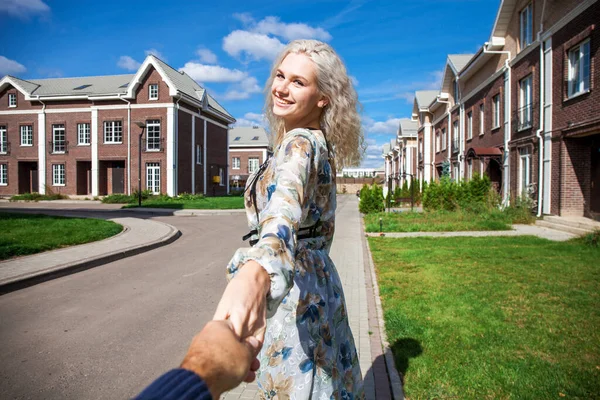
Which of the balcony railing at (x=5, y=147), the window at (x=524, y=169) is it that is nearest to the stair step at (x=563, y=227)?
the window at (x=524, y=169)

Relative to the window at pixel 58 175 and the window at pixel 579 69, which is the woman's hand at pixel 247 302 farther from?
the window at pixel 58 175

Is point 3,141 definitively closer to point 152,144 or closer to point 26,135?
point 26,135

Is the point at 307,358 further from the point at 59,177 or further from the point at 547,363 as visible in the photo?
the point at 59,177

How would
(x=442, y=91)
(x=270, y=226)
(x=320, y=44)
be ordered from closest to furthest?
(x=270, y=226) → (x=320, y=44) → (x=442, y=91)

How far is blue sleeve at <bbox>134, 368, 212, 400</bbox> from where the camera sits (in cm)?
57

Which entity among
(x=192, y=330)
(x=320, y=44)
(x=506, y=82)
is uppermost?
(x=506, y=82)

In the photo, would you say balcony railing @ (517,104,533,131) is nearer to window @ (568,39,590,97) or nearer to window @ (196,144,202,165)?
window @ (568,39,590,97)

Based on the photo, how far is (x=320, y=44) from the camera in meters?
1.66

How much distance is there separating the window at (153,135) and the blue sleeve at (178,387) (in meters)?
34.7

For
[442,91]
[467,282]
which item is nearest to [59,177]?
[442,91]

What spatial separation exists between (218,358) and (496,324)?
4.93 m

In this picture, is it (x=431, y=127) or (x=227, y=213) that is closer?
(x=227, y=213)

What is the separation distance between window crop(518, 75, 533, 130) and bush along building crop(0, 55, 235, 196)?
24.1 metres

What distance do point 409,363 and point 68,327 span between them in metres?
3.97
